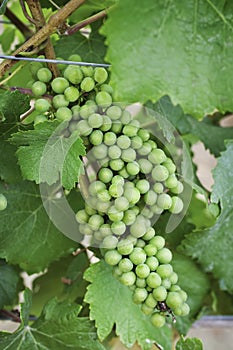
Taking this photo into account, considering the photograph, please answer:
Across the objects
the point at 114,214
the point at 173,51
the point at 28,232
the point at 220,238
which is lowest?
the point at 220,238

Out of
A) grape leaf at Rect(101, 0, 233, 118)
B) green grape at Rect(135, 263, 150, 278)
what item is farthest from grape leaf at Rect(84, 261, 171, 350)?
grape leaf at Rect(101, 0, 233, 118)

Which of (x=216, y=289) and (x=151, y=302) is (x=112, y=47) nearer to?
(x=151, y=302)

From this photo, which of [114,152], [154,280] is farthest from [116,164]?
[154,280]

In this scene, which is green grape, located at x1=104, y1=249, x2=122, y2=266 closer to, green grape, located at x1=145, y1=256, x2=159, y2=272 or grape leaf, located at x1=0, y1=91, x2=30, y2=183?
green grape, located at x1=145, y1=256, x2=159, y2=272

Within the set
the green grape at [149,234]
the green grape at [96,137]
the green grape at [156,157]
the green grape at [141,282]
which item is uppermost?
the green grape at [96,137]

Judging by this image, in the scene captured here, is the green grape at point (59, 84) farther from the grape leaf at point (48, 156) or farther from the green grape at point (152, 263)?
the green grape at point (152, 263)

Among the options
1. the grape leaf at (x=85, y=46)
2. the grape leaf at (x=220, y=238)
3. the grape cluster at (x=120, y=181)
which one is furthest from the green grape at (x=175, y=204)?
the grape leaf at (x=85, y=46)

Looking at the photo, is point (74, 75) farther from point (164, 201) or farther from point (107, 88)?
point (164, 201)
